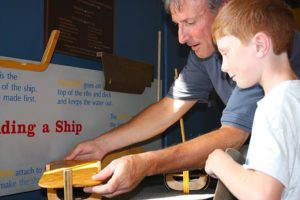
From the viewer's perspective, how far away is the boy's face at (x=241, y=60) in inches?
37.3

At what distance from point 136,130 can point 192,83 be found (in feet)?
0.99

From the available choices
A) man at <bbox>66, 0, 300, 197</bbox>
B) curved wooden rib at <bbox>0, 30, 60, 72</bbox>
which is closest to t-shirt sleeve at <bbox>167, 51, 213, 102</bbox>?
man at <bbox>66, 0, 300, 197</bbox>

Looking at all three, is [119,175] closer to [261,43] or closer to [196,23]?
[261,43]

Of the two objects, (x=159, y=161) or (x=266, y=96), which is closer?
(x=266, y=96)

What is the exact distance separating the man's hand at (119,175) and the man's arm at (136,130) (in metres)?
0.41

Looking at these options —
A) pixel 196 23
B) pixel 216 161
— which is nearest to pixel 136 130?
pixel 196 23

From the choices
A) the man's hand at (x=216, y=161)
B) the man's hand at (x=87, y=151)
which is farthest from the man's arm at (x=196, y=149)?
the man's hand at (x=87, y=151)

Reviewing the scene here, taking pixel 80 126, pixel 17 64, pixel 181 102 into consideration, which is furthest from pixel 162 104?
pixel 17 64

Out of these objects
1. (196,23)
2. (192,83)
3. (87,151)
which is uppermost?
(196,23)

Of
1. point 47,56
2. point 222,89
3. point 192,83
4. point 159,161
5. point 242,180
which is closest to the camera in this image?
point 242,180

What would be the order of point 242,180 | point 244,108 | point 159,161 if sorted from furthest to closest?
point 244,108
point 159,161
point 242,180

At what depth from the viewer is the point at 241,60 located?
956 mm

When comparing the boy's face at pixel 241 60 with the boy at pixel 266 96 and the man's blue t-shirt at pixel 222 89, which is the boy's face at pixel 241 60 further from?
the man's blue t-shirt at pixel 222 89

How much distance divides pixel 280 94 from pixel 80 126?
35.3 inches
